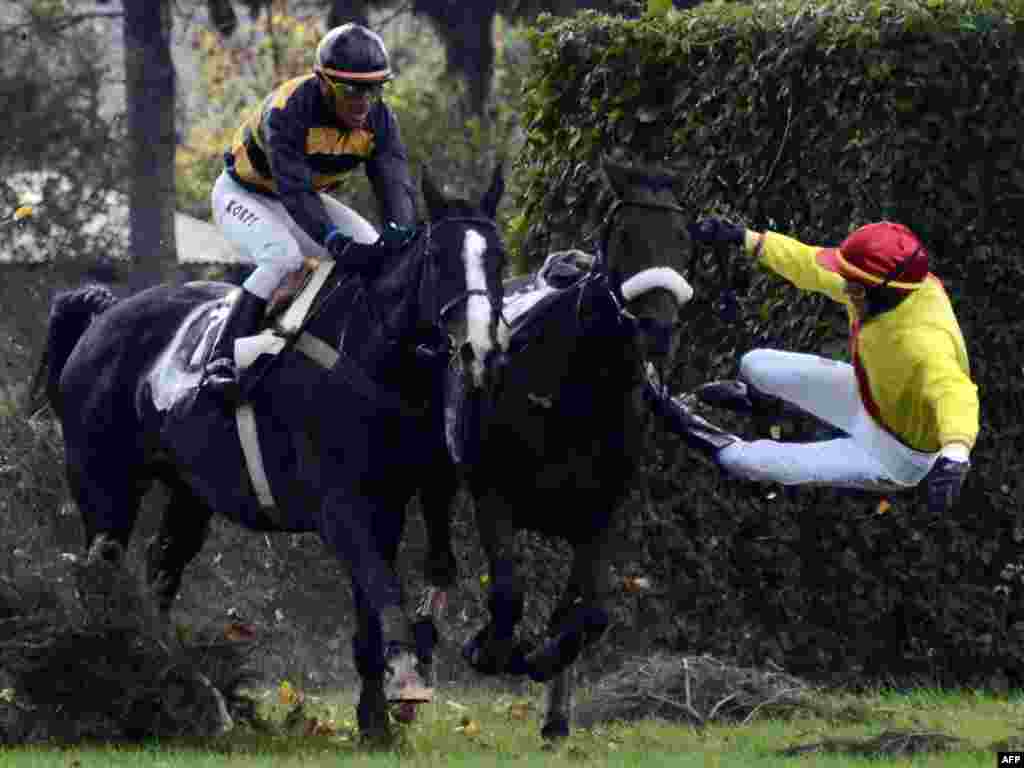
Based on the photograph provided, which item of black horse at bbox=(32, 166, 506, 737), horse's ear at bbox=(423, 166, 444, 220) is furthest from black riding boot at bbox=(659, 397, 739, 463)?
horse's ear at bbox=(423, 166, 444, 220)

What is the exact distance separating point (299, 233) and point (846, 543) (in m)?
3.06

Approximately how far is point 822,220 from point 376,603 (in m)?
3.20

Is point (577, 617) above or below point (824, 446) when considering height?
below

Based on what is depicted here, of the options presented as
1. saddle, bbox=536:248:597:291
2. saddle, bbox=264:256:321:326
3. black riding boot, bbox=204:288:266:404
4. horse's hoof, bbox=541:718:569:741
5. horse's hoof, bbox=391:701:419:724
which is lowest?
horse's hoof, bbox=541:718:569:741

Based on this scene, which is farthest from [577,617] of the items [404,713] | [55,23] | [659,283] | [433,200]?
[55,23]

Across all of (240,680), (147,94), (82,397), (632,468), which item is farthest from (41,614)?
(147,94)

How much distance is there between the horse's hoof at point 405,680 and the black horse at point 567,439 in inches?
13.9

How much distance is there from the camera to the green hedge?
10867mm

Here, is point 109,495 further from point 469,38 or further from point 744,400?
point 469,38

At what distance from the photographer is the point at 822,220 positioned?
1116 centimetres

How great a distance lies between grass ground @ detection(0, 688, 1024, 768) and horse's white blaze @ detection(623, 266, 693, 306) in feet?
5.51

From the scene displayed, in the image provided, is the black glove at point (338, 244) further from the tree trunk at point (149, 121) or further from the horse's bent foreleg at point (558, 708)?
the tree trunk at point (149, 121)

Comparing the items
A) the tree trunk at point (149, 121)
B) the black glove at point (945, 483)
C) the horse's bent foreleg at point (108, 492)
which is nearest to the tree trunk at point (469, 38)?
the tree trunk at point (149, 121)

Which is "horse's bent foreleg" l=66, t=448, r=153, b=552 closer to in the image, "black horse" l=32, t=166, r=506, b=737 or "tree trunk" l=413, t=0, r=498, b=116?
"black horse" l=32, t=166, r=506, b=737
